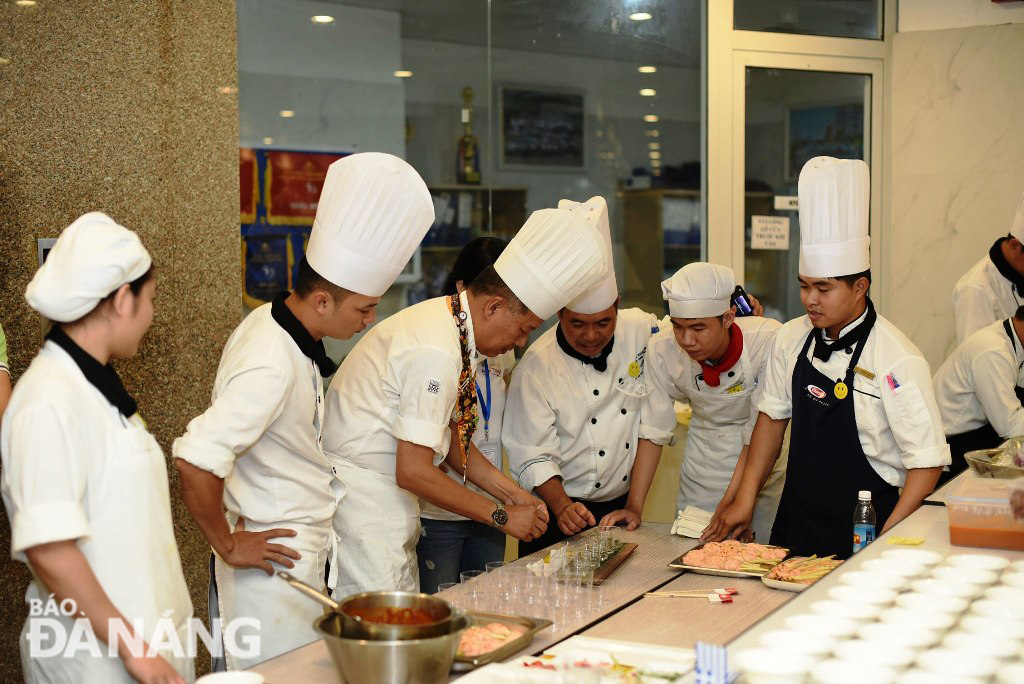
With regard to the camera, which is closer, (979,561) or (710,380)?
(979,561)

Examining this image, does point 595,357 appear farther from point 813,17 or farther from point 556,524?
point 813,17

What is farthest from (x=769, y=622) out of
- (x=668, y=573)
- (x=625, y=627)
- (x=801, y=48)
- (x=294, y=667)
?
(x=801, y=48)

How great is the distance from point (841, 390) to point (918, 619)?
1404 millimetres

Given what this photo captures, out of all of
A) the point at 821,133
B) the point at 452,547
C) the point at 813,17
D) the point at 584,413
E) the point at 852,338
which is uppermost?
the point at 813,17

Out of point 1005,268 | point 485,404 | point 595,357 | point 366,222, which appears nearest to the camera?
point 366,222

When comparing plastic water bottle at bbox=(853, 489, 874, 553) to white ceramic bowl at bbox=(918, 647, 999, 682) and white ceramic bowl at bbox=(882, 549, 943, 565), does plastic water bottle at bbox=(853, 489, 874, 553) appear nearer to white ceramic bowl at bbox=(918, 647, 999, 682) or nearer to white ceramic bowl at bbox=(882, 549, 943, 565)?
white ceramic bowl at bbox=(882, 549, 943, 565)

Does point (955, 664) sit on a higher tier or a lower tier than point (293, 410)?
lower

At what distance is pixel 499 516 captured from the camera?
9.11ft

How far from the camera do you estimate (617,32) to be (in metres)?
5.11

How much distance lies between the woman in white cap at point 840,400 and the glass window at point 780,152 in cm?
226

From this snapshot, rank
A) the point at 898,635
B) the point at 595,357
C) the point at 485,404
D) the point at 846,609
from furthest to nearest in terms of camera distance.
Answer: the point at 595,357, the point at 485,404, the point at 846,609, the point at 898,635

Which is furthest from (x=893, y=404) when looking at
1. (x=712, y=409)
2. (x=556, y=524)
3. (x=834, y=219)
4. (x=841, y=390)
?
(x=556, y=524)

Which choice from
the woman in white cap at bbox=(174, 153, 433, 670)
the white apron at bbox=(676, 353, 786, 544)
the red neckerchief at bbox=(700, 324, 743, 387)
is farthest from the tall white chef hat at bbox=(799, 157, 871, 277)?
the woman in white cap at bbox=(174, 153, 433, 670)

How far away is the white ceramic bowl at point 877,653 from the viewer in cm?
148
